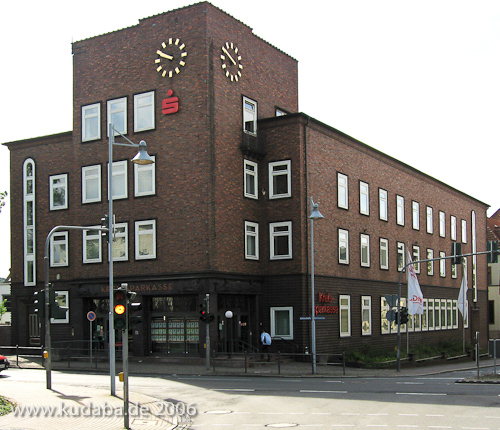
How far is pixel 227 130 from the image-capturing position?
120ft

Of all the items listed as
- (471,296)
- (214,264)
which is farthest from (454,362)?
(214,264)

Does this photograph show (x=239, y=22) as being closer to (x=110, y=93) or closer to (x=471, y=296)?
(x=110, y=93)

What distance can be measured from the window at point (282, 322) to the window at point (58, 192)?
1331 centimetres

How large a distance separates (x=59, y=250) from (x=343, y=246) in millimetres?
16076

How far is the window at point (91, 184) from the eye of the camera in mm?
39000

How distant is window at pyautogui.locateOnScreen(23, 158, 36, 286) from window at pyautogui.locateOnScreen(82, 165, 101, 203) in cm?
484

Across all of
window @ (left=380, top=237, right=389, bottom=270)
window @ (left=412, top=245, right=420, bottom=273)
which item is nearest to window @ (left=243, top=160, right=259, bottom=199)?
window @ (left=380, top=237, right=389, bottom=270)

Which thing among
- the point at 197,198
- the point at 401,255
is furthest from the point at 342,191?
the point at 197,198

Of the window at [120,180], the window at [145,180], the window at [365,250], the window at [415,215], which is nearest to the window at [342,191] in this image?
the window at [365,250]

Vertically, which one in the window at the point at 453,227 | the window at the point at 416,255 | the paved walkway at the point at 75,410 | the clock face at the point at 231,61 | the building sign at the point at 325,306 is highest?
the clock face at the point at 231,61

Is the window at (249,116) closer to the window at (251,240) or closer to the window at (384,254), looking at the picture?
the window at (251,240)

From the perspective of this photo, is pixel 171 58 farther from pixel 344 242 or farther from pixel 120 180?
pixel 344 242

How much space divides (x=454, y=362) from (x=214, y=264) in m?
21.4

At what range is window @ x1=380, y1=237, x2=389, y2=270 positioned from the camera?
46031 mm
